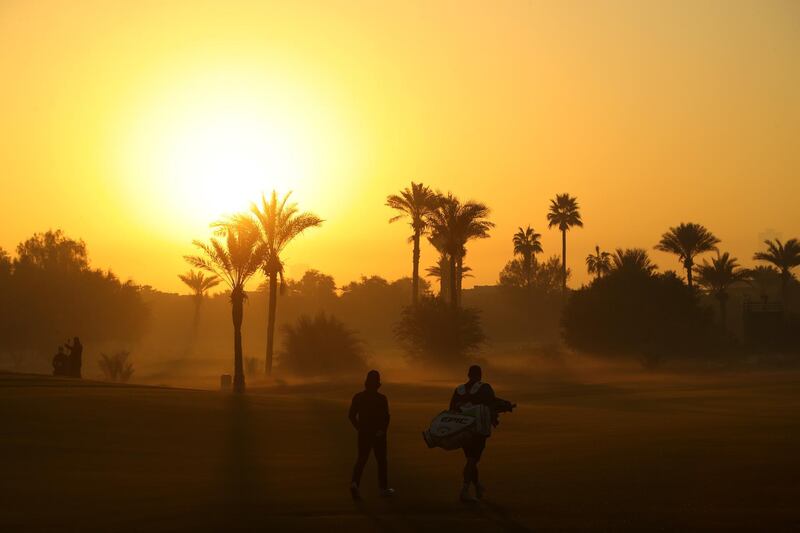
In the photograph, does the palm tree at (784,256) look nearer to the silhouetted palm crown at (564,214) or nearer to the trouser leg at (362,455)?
the silhouetted palm crown at (564,214)

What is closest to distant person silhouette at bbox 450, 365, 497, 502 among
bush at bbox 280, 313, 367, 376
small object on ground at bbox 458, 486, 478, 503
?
small object on ground at bbox 458, 486, 478, 503

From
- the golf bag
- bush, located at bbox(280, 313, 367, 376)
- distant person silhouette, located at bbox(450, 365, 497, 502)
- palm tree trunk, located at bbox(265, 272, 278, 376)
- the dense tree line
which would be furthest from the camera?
the dense tree line

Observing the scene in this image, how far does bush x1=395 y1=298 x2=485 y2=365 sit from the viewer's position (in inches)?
2879

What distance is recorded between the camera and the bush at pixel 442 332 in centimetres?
7312

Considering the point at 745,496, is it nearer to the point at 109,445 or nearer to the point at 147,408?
the point at 109,445

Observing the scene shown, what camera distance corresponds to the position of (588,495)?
15742mm

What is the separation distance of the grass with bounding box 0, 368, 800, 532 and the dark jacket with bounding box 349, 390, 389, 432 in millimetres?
1077

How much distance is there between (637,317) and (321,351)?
82.8 feet

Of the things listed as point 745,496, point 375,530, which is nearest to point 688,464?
point 745,496

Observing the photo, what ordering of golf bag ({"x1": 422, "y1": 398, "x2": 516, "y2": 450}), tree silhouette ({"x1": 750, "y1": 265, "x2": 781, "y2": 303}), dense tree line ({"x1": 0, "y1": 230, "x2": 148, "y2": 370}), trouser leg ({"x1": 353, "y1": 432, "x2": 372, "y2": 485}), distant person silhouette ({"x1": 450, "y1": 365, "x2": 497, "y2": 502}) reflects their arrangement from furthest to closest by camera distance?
tree silhouette ({"x1": 750, "y1": 265, "x2": 781, "y2": 303}), dense tree line ({"x1": 0, "y1": 230, "x2": 148, "y2": 370}), trouser leg ({"x1": 353, "y1": 432, "x2": 372, "y2": 485}), distant person silhouette ({"x1": 450, "y1": 365, "x2": 497, "y2": 502}), golf bag ({"x1": 422, "y1": 398, "x2": 516, "y2": 450})

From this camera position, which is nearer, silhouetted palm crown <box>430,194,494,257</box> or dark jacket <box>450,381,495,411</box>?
dark jacket <box>450,381,495,411</box>

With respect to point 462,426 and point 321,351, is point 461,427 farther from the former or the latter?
point 321,351

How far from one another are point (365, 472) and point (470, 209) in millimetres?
54588

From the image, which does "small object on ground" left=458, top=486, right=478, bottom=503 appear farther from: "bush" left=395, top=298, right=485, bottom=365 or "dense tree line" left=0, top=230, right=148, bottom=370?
"dense tree line" left=0, top=230, right=148, bottom=370
